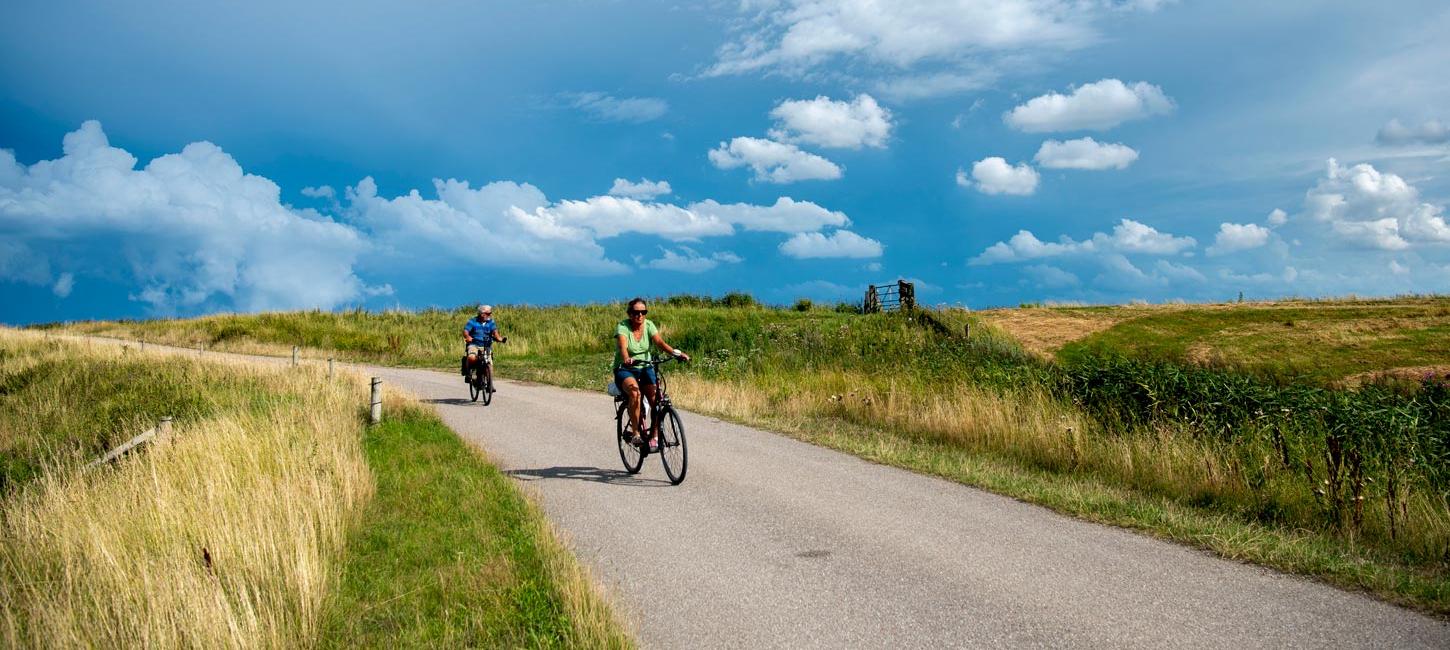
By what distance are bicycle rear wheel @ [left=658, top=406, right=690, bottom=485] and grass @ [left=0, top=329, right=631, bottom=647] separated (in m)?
1.88

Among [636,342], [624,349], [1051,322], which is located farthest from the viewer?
[1051,322]

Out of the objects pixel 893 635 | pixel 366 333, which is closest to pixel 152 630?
pixel 893 635

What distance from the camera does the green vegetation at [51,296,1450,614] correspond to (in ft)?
24.4

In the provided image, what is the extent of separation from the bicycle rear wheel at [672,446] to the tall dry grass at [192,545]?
3354 millimetres

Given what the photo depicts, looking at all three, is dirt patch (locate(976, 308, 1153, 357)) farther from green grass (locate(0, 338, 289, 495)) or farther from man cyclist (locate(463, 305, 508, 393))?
green grass (locate(0, 338, 289, 495))

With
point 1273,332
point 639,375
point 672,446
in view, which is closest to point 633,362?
point 639,375

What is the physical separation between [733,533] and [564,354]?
106ft

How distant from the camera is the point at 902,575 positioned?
6238mm

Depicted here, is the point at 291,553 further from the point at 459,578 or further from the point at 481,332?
the point at 481,332

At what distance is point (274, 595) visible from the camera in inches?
228

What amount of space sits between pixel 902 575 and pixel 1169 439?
20.7 feet

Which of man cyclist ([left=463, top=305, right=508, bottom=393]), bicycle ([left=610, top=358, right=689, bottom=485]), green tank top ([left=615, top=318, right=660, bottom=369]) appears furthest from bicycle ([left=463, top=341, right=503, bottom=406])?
green tank top ([left=615, top=318, right=660, bottom=369])

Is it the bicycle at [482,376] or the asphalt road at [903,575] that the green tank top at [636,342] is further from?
the bicycle at [482,376]

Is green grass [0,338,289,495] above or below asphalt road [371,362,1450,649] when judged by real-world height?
above
